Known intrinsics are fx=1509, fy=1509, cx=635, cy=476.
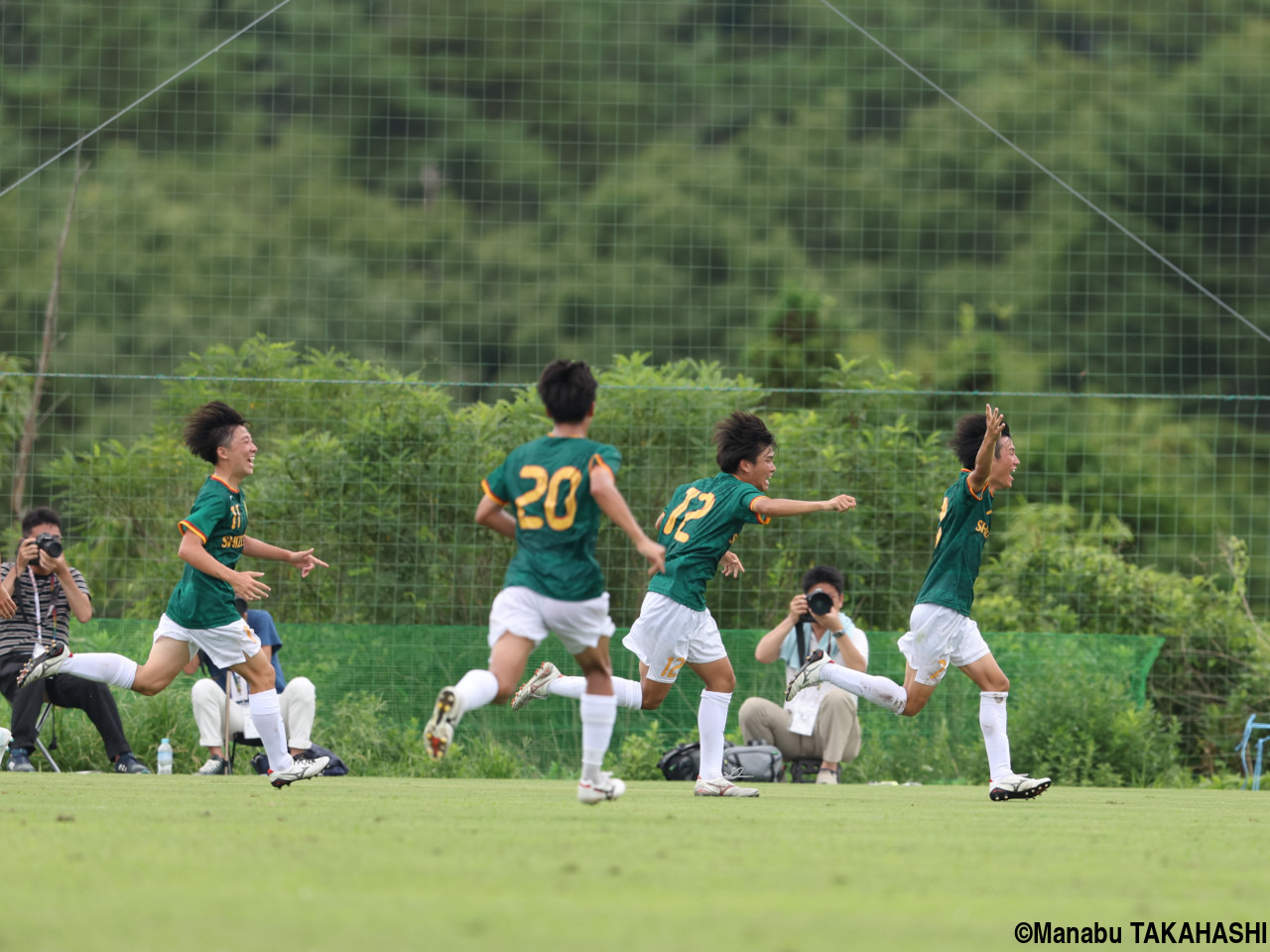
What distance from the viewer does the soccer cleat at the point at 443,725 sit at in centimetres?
536

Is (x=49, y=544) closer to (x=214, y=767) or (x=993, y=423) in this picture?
(x=214, y=767)

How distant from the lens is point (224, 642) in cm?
723

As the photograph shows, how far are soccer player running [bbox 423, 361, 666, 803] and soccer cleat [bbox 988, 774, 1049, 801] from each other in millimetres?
2292

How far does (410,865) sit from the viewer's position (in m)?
3.86

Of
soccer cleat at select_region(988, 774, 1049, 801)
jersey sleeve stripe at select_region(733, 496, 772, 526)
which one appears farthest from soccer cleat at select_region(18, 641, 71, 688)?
soccer cleat at select_region(988, 774, 1049, 801)

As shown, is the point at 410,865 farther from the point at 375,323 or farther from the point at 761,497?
the point at 375,323

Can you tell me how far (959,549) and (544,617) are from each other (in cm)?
264

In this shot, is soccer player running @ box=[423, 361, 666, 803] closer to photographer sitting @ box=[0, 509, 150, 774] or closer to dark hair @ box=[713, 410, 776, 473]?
dark hair @ box=[713, 410, 776, 473]

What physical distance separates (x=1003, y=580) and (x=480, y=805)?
7097 millimetres

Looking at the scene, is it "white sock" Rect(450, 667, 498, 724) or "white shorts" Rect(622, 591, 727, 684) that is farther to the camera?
"white shorts" Rect(622, 591, 727, 684)

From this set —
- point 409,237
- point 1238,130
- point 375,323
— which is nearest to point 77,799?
point 375,323

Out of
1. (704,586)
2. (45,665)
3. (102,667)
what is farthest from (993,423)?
(45,665)

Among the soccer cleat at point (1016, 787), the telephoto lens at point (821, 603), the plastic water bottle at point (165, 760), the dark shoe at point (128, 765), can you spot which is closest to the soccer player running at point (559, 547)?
the soccer cleat at point (1016, 787)

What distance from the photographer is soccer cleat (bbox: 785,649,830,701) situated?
799 centimetres
